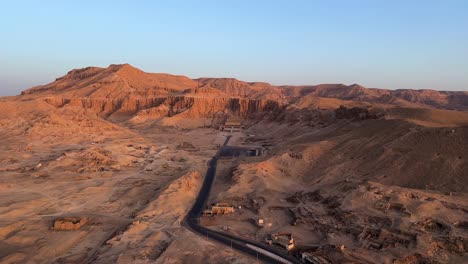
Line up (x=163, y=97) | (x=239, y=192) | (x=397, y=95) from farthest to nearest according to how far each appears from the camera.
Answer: (x=397, y=95)
(x=163, y=97)
(x=239, y=192)

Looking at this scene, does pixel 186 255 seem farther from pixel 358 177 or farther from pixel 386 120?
pixel 386 120

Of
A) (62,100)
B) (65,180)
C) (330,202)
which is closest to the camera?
(330,202)

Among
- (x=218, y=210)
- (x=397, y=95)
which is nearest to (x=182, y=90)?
(x=397, y=95)

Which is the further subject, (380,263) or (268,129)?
(268,129)

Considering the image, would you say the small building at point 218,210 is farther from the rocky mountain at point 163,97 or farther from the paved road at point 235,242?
the rocky mountain at point 163,97

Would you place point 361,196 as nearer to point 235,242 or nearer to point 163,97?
point 235,242

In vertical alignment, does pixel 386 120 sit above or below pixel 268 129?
above

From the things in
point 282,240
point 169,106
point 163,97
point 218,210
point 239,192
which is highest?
point 163,97

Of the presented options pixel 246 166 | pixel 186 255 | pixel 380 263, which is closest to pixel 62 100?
pixel 246 166

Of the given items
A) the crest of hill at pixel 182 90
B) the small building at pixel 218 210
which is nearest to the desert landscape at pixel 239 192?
the small building at pixel 218 210
